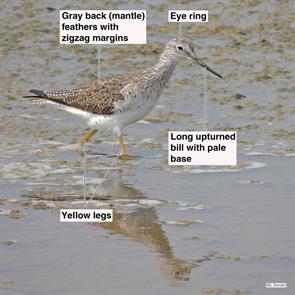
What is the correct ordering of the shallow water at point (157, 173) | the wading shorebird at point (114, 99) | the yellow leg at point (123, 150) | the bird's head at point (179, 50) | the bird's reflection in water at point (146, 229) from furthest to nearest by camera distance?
the bird's head at point (179, 50) → the wading shorebird at point (114, 99) → the yellow leg at point (123, 150) → the bird's reflection in water at point (146, 229) → the shallow water at point (157, 173)

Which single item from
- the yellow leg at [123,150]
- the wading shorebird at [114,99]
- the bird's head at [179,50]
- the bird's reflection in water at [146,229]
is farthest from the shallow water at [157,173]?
the bird's head at [179,50]

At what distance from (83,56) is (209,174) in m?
5.45

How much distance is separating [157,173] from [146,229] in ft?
6.92

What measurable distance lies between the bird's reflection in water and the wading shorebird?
149 centimetres

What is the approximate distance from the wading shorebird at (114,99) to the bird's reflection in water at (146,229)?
1487mm

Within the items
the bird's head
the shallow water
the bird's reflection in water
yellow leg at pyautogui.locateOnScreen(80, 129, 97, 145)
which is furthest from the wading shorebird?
the bird's reflection in water

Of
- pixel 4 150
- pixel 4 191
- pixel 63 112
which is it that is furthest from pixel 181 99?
pixel 4 191

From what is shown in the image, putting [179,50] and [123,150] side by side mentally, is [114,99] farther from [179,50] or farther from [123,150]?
[179,50]

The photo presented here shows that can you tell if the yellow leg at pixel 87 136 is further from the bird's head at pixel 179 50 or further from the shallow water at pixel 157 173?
the bird's head at pixel 179 50

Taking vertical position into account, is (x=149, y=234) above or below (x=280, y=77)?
below

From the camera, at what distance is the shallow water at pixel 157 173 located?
975cm

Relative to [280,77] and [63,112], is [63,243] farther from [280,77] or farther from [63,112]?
[280,77]

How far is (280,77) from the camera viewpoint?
1655cm

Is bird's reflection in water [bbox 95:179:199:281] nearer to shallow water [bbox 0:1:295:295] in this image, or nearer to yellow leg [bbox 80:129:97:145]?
shallow water [bbox 0:1:295:295]
